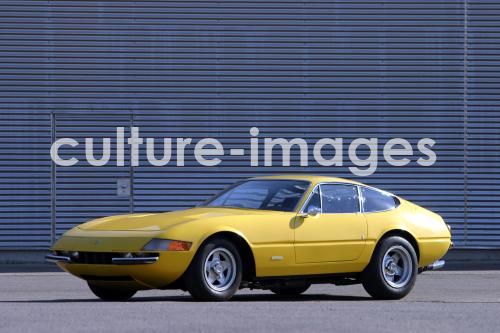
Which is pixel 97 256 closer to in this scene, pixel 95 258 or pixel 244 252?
pixel 95 258

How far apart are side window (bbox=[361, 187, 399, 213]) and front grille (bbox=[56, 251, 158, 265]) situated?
8.66ft

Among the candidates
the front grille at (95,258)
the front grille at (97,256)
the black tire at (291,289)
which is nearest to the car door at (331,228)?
the black tire at (291,289)

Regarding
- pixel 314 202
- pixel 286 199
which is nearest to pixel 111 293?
pixel 286 199

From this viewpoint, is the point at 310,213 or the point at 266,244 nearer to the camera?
the point at 266,244

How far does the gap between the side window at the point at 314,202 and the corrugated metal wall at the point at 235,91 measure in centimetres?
976

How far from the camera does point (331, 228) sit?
12594 mm

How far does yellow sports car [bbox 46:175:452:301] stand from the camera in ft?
37.8

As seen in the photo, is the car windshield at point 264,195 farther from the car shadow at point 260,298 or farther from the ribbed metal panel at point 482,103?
the ribbed metal panel at point 482,103

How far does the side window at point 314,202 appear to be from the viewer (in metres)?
12.5

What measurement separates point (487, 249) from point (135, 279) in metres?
12.2

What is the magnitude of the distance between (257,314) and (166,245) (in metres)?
1.58

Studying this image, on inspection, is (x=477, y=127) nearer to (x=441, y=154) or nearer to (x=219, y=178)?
(x=441, y=154)

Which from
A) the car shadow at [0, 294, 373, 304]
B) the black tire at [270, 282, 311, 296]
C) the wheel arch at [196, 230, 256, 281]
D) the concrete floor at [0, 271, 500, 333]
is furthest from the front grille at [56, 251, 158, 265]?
the black tire at [270, 282, 311, 296]

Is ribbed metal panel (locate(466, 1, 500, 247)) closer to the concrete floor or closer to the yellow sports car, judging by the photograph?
the concrete floor
